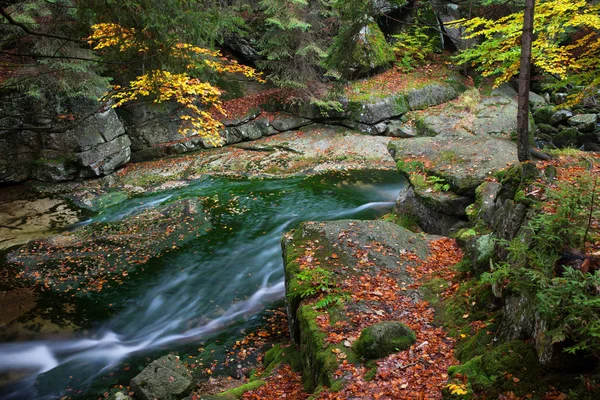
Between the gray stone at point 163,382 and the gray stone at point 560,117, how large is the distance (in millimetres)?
18670

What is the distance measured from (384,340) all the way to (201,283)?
573 cm

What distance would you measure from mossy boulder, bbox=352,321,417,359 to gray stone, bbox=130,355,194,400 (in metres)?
2.89

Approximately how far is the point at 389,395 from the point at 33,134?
16851 mm

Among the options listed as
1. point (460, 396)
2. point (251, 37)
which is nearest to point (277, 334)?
point (460, 396)

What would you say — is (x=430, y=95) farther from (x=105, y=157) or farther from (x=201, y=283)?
(x=105, y=157)

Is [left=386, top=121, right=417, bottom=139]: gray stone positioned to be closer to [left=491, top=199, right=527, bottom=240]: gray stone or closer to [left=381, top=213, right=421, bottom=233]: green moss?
[left=381, top=213, right=421, bottom=233]: green moss

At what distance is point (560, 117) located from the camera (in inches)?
677

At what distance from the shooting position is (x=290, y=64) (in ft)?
60.3

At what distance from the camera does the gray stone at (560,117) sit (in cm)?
1719

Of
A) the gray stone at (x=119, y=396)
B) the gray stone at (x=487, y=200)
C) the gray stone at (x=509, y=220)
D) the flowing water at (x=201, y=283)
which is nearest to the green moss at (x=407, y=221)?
the flowing water at (x=201, y=283)

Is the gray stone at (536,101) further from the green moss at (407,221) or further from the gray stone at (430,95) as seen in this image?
the green moss at (407,221)

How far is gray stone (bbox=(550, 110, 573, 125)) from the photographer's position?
56.4 ft

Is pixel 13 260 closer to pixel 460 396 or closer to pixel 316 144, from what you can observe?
pixel 460 396

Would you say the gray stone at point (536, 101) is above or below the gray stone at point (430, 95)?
below
